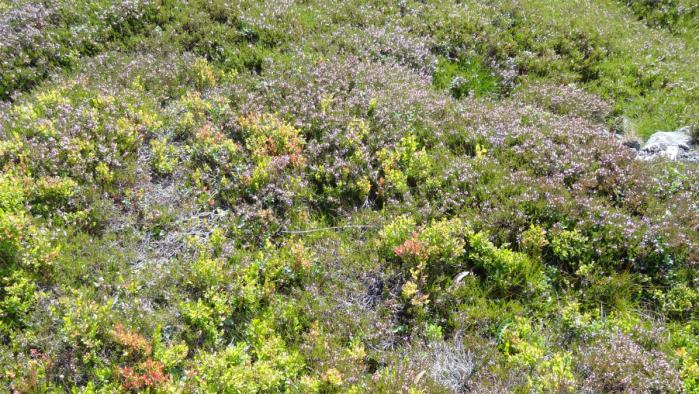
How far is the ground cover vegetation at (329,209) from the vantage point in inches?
221

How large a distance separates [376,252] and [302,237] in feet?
3.54

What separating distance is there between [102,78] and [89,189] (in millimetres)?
3223

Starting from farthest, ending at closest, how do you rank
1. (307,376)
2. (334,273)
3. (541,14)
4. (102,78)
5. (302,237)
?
(541,14)
(102,78)
(302,237)
(334,273)
(307,376)

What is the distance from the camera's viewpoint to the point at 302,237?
23.4ft

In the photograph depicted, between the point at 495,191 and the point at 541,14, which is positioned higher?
the point at 541,14

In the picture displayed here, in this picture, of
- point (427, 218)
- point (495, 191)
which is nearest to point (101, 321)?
point (427, 218)

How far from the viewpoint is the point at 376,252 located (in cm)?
686

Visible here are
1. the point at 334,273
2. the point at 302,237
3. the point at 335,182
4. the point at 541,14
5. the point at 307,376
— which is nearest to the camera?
the point at 307,376

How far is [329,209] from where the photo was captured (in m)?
7.59

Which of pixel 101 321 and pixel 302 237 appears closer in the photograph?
pixel 101 321

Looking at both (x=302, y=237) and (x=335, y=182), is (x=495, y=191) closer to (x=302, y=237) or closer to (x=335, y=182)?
(x=335, y=182)

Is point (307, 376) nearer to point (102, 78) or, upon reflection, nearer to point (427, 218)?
point (427, 218)

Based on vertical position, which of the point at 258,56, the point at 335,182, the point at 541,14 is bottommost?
the point at 335,182

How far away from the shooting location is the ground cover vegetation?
5.62 m
